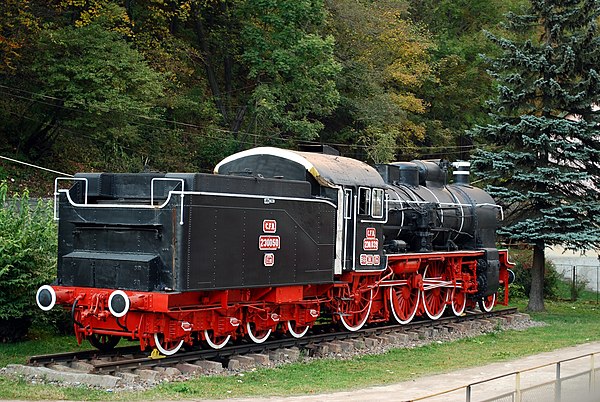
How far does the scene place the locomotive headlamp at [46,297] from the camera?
14.3 meters

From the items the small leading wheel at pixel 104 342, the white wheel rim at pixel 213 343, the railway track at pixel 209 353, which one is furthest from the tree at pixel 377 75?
the small leading wheel at pixel 104 342

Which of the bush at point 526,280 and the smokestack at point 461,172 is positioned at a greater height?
the smokestack at point 461,172

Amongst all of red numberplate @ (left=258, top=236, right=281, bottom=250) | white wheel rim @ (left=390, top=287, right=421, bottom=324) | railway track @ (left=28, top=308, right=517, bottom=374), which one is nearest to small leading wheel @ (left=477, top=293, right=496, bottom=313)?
white wheel rim @ (left=390, top=287, right=421, bottom=324)

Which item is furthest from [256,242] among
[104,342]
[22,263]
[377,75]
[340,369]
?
[377,75]

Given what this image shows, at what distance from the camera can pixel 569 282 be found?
37.2 metres

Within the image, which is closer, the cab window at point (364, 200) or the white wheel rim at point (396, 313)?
the cab window at point (364, 200)

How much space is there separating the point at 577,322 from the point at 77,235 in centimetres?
1548

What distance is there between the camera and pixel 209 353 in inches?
586

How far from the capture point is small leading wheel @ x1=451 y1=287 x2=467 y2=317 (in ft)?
75.2

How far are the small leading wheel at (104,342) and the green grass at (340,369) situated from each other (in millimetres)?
1268

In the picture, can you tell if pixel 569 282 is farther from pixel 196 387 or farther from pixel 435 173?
pixel 196 387

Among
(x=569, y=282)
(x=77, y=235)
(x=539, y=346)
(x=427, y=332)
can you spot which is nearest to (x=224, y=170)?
(x=77, y=235)

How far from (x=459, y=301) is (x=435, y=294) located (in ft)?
3.96

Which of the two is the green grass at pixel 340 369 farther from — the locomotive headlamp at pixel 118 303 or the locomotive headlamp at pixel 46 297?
the locomotive headlamp at pixel 118 303
